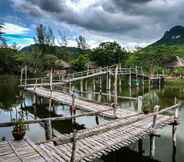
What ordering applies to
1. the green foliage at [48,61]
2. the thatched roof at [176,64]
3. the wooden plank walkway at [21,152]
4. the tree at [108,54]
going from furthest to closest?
the thatched roof at [176,64] → the tree at [108,54] → the green foliage at [48,61] → the wooden plank walkway at [21,152]

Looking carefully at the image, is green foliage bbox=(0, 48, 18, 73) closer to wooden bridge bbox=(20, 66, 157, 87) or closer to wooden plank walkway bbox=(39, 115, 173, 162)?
wooden bridge bbox=(20, 66, 157, 87)

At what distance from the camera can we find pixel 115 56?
2512 inches

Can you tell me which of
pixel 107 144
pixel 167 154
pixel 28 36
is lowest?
pixel 167 154

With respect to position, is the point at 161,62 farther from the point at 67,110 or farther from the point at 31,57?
the point at 67,110

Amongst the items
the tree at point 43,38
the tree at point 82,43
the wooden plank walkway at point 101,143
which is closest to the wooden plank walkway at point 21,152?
the wooden plank walkway at point 101,143

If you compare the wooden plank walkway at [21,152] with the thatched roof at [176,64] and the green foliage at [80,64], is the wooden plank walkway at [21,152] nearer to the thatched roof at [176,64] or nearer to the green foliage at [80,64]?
the green foliage at [80,64]

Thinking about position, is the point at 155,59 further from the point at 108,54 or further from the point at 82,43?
the point at 82,43

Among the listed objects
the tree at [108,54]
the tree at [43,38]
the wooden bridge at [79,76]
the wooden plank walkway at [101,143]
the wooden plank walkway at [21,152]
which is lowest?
the wooden plank walkway at [101,143]

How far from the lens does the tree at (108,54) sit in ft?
206

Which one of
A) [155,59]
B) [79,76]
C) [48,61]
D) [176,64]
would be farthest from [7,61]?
[176,64]

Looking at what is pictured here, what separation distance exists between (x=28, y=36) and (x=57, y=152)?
183 inches

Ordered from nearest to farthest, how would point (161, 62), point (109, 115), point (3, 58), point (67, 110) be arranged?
point (109, 115) < point (67, 110) < point (3, 58) < point (161, 62)

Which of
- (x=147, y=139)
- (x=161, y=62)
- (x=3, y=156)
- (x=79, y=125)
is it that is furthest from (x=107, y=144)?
(x=161, y=62)

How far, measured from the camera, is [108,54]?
6247 centimetres
